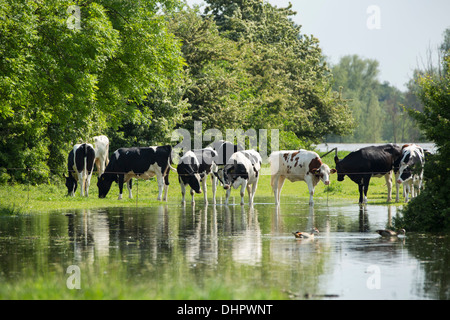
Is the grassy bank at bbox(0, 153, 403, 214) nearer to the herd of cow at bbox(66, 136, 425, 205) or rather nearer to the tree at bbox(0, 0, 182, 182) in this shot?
the herd of cow at bbox(66, 136, 425, 205)

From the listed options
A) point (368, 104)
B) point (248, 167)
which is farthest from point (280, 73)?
point (368, 104)

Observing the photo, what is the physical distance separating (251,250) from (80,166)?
1778cm

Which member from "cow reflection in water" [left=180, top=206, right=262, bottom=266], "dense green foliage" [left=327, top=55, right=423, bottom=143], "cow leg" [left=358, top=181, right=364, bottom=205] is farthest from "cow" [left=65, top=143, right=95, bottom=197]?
"dense green foliage" [left=327, top=55, right=423, bottom=143]

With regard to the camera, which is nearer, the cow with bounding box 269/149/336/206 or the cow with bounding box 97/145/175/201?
the cow with bounding box 269/149/336/206

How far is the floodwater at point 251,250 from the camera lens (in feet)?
33.7

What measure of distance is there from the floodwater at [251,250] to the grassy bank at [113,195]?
2321mm

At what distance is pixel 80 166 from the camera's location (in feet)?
99.3

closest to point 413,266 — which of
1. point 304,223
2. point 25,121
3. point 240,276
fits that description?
point 240,276

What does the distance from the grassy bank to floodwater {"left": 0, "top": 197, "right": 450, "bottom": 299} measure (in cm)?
232

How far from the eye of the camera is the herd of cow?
2856 centimetres

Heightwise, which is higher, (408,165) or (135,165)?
(135,165)

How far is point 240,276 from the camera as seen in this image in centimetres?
1073

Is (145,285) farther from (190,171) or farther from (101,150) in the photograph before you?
(101,150)

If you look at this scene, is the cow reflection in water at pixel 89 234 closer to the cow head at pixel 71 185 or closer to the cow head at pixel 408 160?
the cow head at pixel 71 185
